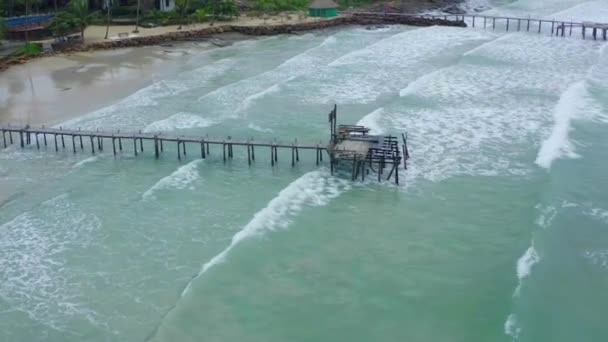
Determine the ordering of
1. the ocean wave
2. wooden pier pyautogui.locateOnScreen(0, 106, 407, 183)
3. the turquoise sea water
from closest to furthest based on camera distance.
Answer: the turquoise sea water
the ocean wave
wooden pier pyautogui.locateOnScreen(0, 106, 407, 183)

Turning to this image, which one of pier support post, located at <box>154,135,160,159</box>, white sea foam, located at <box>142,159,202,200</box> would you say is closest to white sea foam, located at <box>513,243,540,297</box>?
white sea foam, located at <box>142,159,202,200</box>

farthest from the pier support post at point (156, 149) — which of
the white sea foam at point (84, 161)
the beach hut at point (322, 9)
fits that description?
the beach hut at point (322, 9)

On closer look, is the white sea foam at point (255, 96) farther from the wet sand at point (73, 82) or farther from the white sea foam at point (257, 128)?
the wet sand at point (73, 82)

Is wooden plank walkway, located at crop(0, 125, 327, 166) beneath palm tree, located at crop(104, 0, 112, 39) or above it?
beneath

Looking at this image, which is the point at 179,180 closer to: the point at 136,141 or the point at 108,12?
the point at 136,141

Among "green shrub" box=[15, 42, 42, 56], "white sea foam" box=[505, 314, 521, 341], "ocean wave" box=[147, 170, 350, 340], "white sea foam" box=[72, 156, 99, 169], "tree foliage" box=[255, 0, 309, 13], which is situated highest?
"tree foliage" box=[255, 0, 309, 13]

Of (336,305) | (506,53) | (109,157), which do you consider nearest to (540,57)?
(506,53)

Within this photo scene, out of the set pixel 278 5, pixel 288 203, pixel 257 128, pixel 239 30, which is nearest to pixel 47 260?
pixel 288 203

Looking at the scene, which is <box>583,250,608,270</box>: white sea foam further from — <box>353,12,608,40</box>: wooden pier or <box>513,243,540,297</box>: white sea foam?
<box>353,12,608,40</box>: wooden pier
